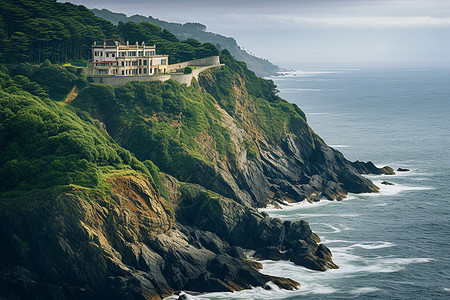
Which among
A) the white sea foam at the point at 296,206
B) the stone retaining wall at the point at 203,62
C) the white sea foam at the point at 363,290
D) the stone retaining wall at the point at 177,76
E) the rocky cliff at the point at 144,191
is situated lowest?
the white sea foam at the point at 363,290

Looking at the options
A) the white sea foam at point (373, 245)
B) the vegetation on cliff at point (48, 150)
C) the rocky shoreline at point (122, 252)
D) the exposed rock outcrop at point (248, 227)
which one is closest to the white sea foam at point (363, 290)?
the rocky shoreline at point (122, 252)

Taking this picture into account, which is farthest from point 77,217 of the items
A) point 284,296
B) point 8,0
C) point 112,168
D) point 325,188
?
point 8,0

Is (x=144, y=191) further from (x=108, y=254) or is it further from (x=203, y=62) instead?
(x=203, y=62)

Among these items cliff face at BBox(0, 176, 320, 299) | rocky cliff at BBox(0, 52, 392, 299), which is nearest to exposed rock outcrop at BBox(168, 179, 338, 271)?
rocky cliff at BBox(0, 52, 392, 299)

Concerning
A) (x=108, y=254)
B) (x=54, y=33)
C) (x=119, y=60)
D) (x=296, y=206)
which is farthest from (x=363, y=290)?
(x=54, y=33)

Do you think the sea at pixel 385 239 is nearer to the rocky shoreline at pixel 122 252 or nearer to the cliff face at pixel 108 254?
the rocky shoreline at pixel 122 252

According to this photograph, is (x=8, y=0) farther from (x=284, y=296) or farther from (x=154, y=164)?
(x=284, y=296)
